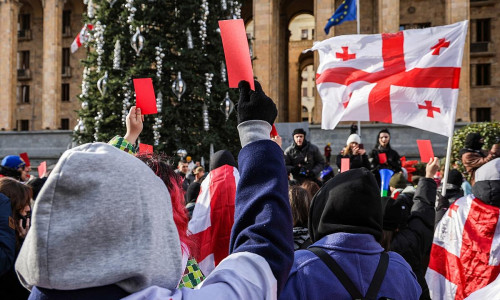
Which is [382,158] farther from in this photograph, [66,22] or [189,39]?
[66,22]

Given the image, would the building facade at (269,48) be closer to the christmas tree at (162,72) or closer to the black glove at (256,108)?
the christmas tree at (162,72)

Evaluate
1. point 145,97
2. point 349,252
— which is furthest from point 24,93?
point 349,252

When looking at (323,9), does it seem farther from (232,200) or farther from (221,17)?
(232,200)

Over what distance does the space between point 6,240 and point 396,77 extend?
4.40m

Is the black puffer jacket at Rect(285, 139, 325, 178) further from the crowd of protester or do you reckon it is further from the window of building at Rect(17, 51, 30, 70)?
the window of building at Rect(17, 51, 30, 70)

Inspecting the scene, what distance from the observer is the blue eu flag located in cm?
1580

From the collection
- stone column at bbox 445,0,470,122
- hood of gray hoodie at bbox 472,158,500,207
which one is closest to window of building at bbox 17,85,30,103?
stone column at bbox 445,0,470,122

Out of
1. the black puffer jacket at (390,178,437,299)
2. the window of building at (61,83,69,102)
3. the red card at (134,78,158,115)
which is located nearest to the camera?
the black puffer jacket at (390,178,437,299)

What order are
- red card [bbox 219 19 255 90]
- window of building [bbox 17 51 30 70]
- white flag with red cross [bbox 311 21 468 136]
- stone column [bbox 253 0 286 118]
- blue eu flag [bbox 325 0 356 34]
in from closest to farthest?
red card [bbox 219 19 255 90] < white flag with red cross [bbox 311 21 468 136] < blue eu flag [bbox 325 0 356 34] < stone column [bbox 253 0 286 118] < window of building [bbox 17 51 30 70]

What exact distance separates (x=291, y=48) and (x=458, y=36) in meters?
39.5

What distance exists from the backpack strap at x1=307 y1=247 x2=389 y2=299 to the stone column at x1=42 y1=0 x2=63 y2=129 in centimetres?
2938

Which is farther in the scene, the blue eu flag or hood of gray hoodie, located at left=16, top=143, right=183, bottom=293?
the blue eu flag

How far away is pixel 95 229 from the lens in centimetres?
100

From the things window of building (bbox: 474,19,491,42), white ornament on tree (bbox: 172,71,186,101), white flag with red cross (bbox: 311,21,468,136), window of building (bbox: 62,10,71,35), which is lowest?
white flag with red cross (bbox: 311,21,468,136)
